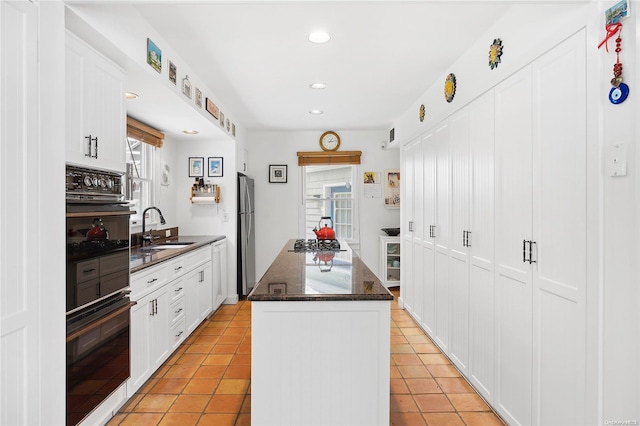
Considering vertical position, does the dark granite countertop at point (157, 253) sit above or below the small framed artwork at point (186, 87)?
below

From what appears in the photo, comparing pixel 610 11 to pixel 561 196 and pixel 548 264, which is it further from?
pixel 548 264

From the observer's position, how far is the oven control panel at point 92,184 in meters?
1.73

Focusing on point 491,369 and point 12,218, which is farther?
point 491,369

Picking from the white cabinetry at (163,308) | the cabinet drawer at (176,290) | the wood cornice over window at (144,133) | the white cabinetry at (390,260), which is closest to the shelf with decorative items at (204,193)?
the wood cornice over window at (144,133)

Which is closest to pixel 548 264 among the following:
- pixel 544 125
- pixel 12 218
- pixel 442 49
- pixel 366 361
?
pixel 544 125

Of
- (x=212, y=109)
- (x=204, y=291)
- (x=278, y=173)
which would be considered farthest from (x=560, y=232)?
(x=278, y=173)

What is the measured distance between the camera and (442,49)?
2.73m

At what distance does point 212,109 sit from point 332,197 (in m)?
2.66

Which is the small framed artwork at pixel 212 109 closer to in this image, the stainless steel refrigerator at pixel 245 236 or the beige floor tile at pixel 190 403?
the stainless steel refrigerator at pixel 245 236

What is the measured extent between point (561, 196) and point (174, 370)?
2.87 meters

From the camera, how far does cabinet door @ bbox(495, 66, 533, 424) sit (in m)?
1.94

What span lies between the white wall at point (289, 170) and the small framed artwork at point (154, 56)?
3234mm

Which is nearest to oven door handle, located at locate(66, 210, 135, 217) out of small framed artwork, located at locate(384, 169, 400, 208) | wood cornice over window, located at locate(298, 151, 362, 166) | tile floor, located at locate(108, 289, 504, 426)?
tile floor, located at locate(108, 289, 504, 426)

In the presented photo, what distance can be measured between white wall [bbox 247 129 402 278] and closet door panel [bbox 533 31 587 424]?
12.8ft
